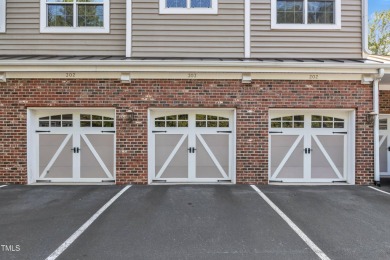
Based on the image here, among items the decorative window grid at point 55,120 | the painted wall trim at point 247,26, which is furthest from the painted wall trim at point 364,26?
the decorative window grid at point 55,120

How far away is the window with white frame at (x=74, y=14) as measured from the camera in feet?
25.1

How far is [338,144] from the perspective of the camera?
7.37 metres

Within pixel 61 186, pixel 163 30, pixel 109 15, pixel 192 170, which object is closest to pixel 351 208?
pixel 192 170

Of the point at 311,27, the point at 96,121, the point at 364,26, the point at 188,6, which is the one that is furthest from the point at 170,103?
the point at 364,26

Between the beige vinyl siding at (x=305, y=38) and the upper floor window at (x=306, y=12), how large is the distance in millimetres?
241

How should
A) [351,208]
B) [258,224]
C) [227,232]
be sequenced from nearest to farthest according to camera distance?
[227,232], [258,224], [351,208]

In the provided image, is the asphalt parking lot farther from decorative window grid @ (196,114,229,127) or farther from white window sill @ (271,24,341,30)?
white window sill @ (271,24,341,30)

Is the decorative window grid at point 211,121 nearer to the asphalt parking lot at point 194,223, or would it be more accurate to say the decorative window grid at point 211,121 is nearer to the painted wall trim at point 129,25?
the asphalt parking lot at point 194,223

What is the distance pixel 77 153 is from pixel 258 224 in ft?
17.0

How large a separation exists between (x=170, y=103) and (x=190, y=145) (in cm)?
125

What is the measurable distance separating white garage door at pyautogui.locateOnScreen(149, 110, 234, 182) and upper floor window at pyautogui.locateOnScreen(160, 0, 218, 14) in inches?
111

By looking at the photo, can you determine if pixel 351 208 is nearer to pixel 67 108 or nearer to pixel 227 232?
pixel 227 232

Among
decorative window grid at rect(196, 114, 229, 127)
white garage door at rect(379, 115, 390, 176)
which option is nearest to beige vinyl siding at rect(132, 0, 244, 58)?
decorative window grid at rect(196, 114, 229, 127)

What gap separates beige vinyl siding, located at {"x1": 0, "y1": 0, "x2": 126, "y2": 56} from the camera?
759cm
